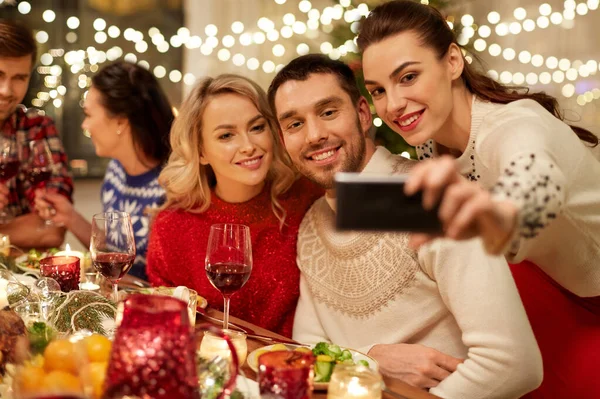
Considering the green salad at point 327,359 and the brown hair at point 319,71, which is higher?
the brown hair at point 319,71

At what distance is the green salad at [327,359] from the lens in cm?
116

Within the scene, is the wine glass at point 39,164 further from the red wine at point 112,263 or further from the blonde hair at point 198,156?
the red wine at point 112,263

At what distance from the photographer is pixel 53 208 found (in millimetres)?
2777

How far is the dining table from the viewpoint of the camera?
1.18m

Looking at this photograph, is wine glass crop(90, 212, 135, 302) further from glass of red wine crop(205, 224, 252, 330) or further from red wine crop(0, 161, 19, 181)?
red wine crop(0, 161, 19, 181)

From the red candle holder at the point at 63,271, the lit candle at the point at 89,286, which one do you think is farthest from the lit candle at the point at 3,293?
the lit candle at the point at 89,286

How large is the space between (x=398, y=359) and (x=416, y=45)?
0.84 m

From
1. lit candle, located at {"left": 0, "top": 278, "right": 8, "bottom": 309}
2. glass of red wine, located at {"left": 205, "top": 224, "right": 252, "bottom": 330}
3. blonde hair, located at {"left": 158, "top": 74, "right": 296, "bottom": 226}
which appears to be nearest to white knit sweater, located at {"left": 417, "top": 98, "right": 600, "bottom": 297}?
glass of red wine, located at {"left": 205, "top": 224, "right": 252, "bottom": 330}

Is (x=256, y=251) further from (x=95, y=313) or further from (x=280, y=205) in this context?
(x=95, y=313)

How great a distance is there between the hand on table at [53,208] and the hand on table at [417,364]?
1785 millimetres

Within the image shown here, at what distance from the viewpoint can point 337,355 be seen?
1.24 m

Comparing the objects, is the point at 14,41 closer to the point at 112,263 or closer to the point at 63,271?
the point at 63,271

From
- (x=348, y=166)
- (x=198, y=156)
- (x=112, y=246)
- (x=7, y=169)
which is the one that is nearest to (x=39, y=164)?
(x=7, y=169)

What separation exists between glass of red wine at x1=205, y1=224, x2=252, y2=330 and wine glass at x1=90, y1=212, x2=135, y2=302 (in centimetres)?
25
